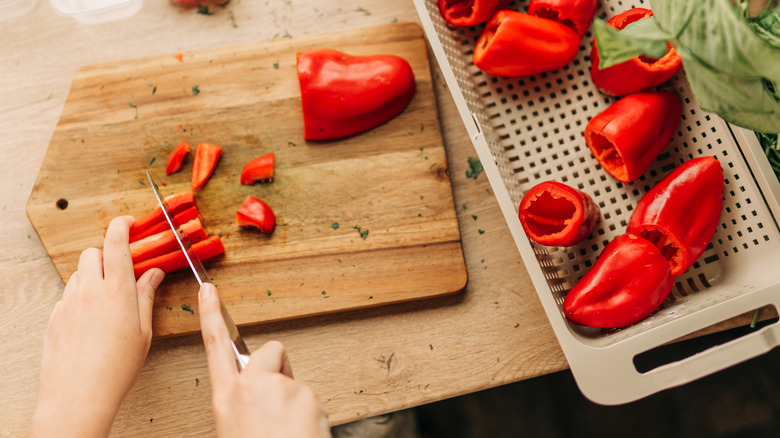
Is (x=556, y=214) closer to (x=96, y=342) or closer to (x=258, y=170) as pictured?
(x=258, y=170)

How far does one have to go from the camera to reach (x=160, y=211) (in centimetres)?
121

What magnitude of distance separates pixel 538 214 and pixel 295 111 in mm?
653

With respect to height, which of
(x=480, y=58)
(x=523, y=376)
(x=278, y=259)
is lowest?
(x=523, y=376)

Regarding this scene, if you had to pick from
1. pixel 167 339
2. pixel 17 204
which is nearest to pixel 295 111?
pixel 167 339

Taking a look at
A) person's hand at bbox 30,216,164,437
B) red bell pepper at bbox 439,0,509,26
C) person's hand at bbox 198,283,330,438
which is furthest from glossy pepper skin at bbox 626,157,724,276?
person's hand at bbox 30,216,164,437

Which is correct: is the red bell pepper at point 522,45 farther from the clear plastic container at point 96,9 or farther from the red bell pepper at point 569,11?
the clear plastic container at point 96,9

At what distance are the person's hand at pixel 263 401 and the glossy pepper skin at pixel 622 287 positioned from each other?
555mm

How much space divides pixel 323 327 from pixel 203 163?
50cm

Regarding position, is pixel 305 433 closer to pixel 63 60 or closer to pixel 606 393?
pixel 606 393

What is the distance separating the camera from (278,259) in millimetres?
1221

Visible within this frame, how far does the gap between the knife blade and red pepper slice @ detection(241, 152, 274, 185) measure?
19 centimetres

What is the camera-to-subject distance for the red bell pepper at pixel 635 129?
1.05 m

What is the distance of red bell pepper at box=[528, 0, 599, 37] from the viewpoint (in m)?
1.13

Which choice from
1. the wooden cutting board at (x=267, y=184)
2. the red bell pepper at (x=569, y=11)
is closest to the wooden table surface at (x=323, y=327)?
the wooden cutting board at (x=267, y=184)
